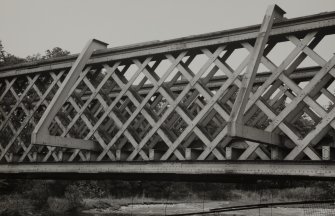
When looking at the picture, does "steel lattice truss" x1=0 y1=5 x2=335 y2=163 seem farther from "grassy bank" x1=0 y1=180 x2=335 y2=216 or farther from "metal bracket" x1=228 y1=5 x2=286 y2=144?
"grassy bank" x1=0 y1=180 x2=335 y2=216

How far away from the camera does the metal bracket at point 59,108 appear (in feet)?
31.2

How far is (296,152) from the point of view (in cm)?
743

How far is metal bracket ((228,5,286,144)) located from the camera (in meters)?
6.92

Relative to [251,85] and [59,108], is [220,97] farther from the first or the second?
[59,108]

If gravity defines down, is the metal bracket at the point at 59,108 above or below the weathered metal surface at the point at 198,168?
above

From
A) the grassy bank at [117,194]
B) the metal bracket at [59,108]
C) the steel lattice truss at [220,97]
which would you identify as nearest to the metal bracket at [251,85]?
the steel lattice truss at [220,97]

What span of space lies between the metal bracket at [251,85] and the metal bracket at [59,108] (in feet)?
15.0

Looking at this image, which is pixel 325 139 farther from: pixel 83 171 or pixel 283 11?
pixel 83 171

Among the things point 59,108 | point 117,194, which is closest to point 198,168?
point 59,108

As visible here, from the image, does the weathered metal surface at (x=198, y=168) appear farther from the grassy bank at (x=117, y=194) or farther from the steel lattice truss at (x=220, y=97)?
Answer: the grassy bank at (x=117, y=194)

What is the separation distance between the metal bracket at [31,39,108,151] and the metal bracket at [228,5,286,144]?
457 cm

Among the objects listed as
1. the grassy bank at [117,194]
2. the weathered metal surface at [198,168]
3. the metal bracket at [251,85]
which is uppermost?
the grassy bank at [117,194]

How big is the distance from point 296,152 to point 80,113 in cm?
564

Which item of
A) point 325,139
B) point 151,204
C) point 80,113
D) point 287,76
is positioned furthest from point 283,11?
point 151,204
